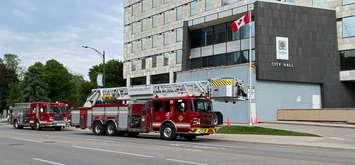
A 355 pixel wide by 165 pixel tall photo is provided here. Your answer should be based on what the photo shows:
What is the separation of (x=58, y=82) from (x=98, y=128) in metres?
82.4

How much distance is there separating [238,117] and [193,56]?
1801 centimetres

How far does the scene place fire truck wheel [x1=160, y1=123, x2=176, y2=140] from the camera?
2998cm

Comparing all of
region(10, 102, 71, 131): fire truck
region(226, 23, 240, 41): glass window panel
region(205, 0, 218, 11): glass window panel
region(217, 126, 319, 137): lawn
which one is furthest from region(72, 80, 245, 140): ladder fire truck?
region(205, 0, 218, 11): glass window panel

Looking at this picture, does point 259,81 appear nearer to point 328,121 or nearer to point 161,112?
point 328,121

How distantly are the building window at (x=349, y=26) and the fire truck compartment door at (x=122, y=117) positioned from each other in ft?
93.4

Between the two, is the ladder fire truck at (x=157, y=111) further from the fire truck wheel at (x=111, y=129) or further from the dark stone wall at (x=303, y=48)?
the dark stone wall at (x=303, y=48)

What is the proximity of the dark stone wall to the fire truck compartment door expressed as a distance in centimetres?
1900

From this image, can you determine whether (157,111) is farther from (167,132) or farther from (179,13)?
(179,13)

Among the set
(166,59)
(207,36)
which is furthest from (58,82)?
(207,36)

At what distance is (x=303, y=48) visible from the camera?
53.0 metres

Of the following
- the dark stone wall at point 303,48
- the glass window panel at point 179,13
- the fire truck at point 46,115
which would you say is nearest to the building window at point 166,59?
the glass window panel at point 179,13

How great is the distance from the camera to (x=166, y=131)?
99.9ft

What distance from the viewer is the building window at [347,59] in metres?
53.5

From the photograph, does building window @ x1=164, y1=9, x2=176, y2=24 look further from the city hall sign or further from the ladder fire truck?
the ladder fire truck
